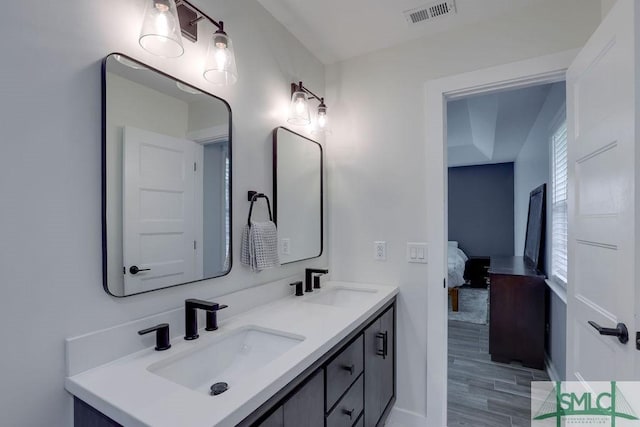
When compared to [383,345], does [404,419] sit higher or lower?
lower

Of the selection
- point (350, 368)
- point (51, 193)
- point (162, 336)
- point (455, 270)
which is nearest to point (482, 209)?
point (455, 270)

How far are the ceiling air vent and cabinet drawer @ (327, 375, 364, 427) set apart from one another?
193cm

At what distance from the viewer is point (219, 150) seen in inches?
56.4

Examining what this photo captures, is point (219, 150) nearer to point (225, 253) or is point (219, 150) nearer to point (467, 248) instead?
point (225, 253)

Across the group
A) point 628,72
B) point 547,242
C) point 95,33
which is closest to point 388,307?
point 628,72

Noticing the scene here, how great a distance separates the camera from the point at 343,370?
4.35ft

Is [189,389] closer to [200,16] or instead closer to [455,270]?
[200,16]

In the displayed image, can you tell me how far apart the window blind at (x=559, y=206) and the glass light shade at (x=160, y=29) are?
9.35ft

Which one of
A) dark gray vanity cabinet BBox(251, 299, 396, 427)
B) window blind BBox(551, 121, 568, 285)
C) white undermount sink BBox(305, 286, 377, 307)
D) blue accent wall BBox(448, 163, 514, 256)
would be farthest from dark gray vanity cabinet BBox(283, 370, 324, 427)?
blue accent wall BBox(448, 163, 514, 256)

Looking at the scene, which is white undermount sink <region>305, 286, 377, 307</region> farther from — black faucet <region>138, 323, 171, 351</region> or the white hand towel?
black faucet <region>138, 323, 171, 351</region>

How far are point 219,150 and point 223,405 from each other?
1023 mm

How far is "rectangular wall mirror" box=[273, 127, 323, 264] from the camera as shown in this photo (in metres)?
1.83

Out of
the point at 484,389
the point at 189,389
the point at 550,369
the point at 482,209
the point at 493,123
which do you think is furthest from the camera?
the point at 482,209

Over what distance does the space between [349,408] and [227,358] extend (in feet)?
1.91
